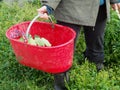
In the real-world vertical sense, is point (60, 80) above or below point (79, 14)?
below

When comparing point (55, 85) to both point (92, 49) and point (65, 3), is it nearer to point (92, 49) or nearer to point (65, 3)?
point (92, 49)

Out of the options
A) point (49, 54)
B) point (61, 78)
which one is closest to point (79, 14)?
point (49, 54)

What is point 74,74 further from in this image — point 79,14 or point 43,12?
point 43,12

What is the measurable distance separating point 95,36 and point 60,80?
617 mm

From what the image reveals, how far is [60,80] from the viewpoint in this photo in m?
3.30

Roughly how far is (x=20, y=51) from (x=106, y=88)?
87 centimetres

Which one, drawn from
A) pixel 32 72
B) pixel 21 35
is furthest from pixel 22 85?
pixel 21 35

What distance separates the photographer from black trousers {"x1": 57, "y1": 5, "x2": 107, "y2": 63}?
10.9 feet

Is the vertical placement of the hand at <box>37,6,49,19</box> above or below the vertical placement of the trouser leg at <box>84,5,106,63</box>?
above

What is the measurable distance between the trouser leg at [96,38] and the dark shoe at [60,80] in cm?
51

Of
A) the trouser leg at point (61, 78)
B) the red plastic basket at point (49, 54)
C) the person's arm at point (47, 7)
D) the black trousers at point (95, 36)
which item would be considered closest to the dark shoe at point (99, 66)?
the black trousers at point (95, 36)

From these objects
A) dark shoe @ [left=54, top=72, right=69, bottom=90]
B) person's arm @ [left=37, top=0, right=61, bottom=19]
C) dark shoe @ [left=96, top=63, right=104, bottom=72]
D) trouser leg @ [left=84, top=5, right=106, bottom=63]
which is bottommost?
dark shoe @ [left=96, top=63, right=104, bottom=72]

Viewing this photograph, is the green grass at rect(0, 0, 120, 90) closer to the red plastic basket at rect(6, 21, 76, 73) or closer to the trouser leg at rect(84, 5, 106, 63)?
the trouser leg at rect(84, 5, 106, 63)

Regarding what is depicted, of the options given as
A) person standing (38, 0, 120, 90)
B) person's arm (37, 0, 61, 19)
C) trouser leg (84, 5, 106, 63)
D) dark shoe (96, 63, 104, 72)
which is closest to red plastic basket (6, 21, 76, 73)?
person standing (38, 0, 120, 90)
